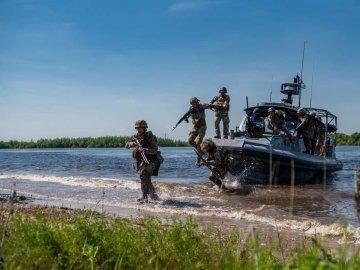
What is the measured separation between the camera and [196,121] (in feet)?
45.4

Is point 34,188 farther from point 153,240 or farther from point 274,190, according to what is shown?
point 153,240

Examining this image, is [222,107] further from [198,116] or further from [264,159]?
[264,159]

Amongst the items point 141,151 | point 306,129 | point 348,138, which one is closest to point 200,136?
point 306,129

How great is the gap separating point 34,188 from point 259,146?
21.8 feet

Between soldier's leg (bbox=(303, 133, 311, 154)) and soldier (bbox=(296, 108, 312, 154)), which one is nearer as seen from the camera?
soldier (bbox=(296, 108, 312, 154))

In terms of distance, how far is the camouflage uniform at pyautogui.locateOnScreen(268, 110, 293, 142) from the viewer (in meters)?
14.1

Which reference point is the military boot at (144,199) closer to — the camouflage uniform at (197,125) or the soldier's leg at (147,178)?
the soldier's leg at (147,178)

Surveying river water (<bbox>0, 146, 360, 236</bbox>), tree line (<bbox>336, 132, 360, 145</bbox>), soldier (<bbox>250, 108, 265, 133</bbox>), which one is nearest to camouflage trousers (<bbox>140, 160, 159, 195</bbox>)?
river water (<bbox>0, 146, 360, 236</bbox>)

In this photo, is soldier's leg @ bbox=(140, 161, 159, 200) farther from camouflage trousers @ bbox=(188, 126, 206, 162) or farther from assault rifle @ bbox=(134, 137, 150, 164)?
camouflage trousers @ bbox=(188, 126, 206, 162)

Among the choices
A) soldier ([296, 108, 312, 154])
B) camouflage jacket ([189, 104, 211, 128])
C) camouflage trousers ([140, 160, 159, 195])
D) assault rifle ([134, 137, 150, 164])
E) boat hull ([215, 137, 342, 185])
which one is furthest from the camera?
soldier ([296, 108, 312, 154])

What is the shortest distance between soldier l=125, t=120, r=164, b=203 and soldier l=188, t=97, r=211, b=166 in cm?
379

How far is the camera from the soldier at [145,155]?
995 cm

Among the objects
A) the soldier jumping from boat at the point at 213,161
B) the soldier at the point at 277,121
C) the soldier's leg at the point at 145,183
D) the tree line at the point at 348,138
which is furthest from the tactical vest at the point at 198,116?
the tree line at the point at 348,138

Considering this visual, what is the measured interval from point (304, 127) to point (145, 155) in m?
7.14
